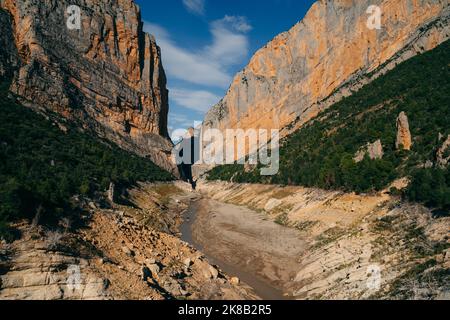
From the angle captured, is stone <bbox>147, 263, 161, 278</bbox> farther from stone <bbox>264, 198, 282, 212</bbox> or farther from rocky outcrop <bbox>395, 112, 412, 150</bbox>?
rocky outcrop <bbox>395, 112, 412, 150</bbox>

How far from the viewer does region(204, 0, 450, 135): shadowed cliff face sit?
85125mm

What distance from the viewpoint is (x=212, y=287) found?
19688 mm

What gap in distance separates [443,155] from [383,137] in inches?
625

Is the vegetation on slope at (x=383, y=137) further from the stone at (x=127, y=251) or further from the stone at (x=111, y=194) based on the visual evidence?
the stone at (x=111, y=194)

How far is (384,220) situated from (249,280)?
40.6ft

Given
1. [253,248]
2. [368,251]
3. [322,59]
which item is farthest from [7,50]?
[322,59]

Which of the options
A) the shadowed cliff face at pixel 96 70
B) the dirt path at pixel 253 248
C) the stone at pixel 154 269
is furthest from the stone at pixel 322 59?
the stone at pixel 154 269

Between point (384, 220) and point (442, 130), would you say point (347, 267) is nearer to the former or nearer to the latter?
point (384, 220)

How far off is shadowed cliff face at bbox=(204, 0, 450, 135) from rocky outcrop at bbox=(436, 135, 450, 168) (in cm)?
5687

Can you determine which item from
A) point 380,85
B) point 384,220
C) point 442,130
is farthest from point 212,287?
point 380,85

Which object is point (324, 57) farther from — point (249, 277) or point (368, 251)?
point (249, 277)

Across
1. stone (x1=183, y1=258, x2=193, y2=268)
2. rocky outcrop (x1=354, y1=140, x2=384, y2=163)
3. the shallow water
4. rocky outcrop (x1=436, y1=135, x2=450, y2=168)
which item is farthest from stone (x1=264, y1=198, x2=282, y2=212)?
stone (x1=183, y1=258, x2=193, y2=268)

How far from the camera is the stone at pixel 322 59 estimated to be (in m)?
85.3

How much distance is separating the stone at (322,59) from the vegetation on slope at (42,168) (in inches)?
2572
